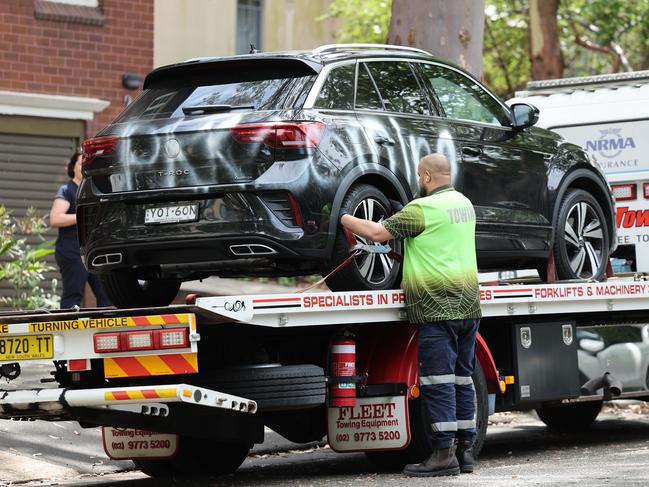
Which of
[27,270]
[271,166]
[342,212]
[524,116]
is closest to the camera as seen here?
[271,166]

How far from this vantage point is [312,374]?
8453 millimetres

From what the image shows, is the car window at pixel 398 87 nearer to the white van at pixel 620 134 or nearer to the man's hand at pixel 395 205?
the man's hand at pixel 395 205

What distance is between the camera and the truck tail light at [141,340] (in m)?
7.72

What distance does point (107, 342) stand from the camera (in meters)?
7.86

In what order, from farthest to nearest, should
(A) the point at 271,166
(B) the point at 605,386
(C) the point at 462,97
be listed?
(B) the point at 605,386
(C) the point at 462,97
(A) the point at 271,166

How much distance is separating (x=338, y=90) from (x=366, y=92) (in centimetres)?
32

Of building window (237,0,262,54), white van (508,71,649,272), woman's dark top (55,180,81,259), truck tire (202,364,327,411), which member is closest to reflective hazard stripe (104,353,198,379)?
truck tire (202,364,327,411)

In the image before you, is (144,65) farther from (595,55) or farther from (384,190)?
(595,55)

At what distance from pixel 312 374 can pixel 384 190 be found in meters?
1.36

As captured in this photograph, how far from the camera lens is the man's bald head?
8984 millimetres

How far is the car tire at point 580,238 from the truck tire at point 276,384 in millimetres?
2789

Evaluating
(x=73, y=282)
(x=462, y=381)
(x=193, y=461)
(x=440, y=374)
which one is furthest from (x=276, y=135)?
(x=73, y=282)

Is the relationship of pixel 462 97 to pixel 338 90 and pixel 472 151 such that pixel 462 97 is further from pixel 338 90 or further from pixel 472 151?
pixel 338 90

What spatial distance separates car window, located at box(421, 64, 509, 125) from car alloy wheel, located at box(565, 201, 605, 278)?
3.10ft
